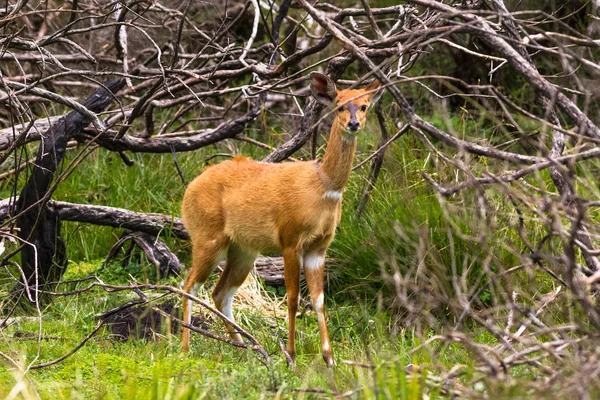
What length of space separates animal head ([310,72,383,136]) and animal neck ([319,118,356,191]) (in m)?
0.06

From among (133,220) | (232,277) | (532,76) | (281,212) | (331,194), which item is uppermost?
(532,76)

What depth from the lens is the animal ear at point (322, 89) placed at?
614 centimetres

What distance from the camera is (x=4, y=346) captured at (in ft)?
19.1

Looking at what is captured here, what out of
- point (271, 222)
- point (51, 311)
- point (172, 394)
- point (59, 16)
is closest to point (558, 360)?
point (172, 394)

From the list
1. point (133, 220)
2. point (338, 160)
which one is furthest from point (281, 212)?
point (133, 220)

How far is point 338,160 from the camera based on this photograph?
6.11 meters

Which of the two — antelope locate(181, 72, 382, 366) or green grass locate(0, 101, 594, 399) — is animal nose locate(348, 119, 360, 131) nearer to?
antelope locate(181, 72, 382, 366)

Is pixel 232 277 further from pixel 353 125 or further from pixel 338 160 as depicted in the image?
pixel 353 125

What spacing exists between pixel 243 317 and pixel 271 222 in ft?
3.97

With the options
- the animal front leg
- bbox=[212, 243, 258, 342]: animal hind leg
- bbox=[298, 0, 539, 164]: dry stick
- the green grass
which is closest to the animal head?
the green grass

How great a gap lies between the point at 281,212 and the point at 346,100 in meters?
0.92

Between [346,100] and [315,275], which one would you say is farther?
[315,275]

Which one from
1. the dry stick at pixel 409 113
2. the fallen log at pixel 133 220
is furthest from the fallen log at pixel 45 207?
the dry stick at pixel 409 113

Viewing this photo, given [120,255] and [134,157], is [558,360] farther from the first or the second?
[134,157]
